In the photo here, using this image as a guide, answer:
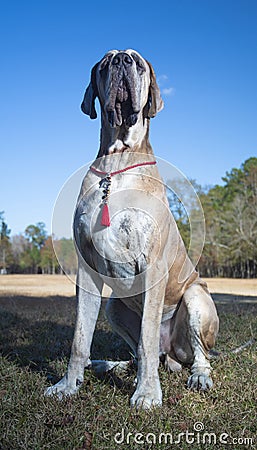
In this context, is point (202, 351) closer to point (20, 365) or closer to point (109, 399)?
point (109, 399)

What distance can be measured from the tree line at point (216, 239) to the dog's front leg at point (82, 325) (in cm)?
25

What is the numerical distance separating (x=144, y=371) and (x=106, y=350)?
5.27 ft

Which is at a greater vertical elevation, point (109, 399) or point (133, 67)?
point (133, 67)

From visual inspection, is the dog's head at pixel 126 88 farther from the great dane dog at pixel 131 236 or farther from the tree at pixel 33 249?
the tree at pixel 33 249

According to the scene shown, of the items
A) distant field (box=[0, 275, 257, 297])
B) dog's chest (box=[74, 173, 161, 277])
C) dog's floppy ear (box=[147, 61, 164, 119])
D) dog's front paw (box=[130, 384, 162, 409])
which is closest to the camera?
dog's front paw (box=[130, 384, 162, 409])

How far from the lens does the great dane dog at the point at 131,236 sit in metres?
2.93

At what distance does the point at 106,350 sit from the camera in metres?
4.43

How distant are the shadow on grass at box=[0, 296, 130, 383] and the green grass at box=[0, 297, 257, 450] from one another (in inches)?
0.5

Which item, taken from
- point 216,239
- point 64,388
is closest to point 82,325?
point 64,388

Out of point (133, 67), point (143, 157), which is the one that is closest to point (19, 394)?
point (143, 157)

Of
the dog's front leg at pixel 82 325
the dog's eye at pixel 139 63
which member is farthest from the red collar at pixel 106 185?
the dog's eye at pixel 139 63

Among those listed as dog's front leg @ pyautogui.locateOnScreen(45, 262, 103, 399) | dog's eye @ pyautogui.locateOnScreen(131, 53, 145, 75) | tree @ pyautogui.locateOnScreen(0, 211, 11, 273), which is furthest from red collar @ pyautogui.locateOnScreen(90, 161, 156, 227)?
tree @ pyautogui.locateOnScreen(0, 211, 11, 273)

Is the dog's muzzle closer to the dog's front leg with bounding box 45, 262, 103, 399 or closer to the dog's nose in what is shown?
the dog's nose

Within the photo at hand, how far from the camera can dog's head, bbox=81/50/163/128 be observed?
10.0ft
